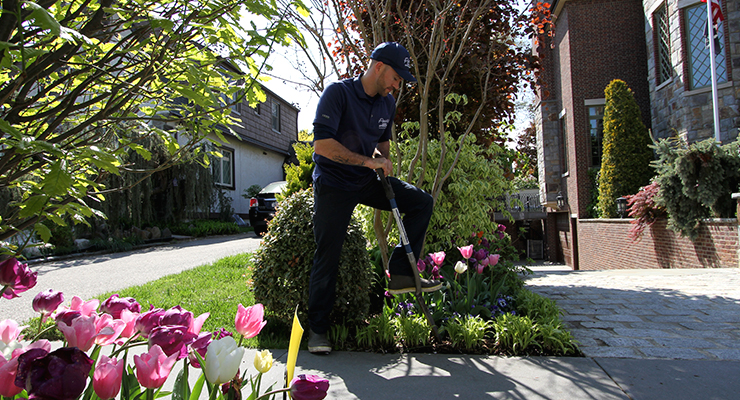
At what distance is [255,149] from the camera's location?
19484mm

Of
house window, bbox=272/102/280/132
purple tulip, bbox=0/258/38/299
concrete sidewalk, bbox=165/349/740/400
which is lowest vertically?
concrete sidewalk, bbox=165/349/740/400

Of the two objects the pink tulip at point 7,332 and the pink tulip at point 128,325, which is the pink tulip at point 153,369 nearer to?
the pink tulip at point 128,325

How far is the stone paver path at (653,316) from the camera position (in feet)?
8.68

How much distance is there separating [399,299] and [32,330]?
264 cm

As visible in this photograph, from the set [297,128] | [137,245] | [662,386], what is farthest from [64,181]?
[297,128]

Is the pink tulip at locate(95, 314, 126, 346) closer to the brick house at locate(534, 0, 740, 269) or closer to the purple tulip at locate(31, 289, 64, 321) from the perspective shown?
the purple tulip at locate(31, 289, 64, 321)

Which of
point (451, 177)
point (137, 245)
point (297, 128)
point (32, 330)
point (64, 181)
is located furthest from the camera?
point (297, 128)

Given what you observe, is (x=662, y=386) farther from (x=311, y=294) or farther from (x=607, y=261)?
(x=607, y=261)

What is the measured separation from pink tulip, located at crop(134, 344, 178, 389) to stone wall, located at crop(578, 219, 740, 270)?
28.5 ft

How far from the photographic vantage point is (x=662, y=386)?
2043mm

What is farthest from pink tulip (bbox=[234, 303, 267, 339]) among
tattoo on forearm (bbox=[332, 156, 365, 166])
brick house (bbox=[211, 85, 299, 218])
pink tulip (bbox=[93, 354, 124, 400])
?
brick house (bbox=[211, 85, 299, 218])

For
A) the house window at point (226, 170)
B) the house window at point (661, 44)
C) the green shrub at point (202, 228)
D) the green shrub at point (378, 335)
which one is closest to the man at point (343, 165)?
the green shrub at point (378, 335)

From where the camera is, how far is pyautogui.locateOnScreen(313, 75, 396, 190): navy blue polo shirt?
8.59ft

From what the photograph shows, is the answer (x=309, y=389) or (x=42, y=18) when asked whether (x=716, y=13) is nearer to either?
(x=309, y=389)
